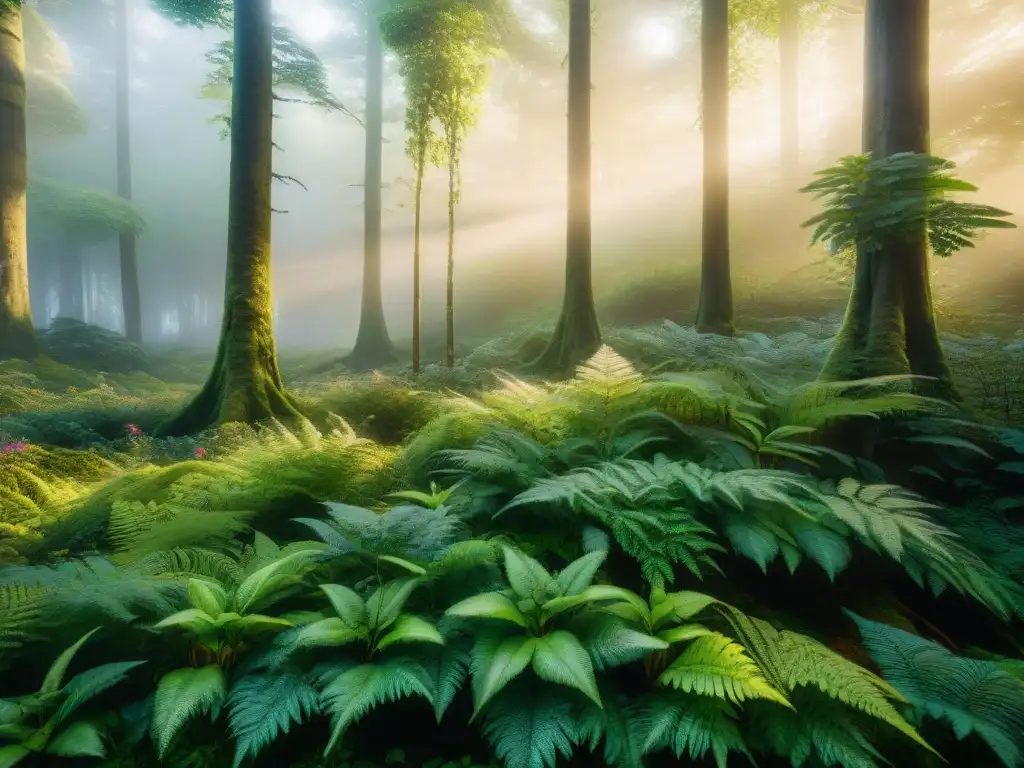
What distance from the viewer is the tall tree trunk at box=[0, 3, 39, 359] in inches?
471

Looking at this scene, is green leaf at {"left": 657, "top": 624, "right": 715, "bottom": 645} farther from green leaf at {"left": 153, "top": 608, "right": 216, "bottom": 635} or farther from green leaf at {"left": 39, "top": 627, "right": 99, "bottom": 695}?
green leaf at {"left": 39, "top": 627, "right": 99, "bottom": 695}

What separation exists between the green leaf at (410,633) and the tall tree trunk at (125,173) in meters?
27.6

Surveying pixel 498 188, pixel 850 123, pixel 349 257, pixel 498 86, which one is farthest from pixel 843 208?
pixel 349 257

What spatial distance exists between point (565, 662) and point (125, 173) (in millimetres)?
32495

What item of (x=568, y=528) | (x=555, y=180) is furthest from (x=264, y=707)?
(x=555, y=180)

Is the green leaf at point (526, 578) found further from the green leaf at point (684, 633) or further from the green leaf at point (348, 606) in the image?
the green leaf at point (348, 606)

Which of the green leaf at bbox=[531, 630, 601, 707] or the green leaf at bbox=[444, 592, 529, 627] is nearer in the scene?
the green leaf at bbox=[531, 630, 601, 707]

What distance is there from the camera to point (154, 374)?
19.1 m

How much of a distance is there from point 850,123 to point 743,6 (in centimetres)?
1403

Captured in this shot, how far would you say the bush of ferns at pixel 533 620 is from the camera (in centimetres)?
155

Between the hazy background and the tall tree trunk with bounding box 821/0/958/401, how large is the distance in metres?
9.32

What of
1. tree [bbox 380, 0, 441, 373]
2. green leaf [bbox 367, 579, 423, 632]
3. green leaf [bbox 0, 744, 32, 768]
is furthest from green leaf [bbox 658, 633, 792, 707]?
tree [bbox 380, 0, 441, 373]

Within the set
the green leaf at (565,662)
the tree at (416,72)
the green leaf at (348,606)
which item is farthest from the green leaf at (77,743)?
the tree at (416,72)

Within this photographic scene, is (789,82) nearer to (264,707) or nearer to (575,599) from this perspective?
(575,599)
